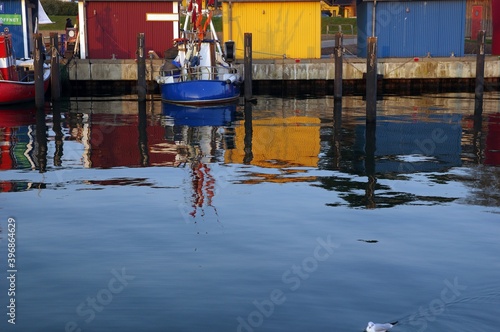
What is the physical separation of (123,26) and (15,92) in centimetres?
864

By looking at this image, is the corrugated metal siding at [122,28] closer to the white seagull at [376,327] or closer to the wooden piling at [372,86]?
the wooden piling at [372,86]

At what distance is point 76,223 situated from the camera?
1488 centimetres

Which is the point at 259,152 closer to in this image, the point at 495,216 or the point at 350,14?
the point at 495,216

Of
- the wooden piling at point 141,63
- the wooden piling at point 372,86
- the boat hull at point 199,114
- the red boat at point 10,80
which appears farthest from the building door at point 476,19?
the red boat at point 10,80

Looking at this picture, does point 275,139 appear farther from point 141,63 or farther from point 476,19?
point 476,19

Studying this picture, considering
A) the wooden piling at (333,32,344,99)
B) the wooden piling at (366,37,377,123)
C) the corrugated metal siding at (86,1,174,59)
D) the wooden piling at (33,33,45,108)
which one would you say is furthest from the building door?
the wooden piling at (33,33,45,108)

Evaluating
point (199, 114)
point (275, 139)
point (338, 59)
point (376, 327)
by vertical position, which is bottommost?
point (376, 327)

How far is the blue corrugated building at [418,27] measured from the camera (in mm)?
40281

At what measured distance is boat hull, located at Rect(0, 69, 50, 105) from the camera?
32625 mm

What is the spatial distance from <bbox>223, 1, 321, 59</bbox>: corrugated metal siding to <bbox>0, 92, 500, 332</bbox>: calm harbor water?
14155mm

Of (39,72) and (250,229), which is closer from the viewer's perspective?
(250,229)

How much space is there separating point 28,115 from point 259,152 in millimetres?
11519

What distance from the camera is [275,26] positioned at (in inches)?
1585

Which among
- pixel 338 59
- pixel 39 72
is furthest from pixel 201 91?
pixel 39 72
